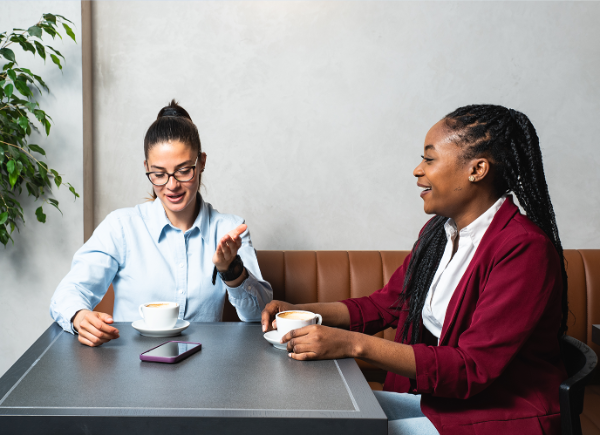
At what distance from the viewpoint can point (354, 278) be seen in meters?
2.21

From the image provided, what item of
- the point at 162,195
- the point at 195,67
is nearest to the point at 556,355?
the point at 162,195

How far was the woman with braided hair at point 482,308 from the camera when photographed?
1.03 m

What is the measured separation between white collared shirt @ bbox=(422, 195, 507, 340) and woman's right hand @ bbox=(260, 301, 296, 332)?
41 cm

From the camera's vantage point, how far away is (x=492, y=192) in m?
1.24

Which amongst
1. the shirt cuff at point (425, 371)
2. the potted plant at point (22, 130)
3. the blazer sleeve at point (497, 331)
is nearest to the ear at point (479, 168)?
the blazer sleeve at point (497, 331)

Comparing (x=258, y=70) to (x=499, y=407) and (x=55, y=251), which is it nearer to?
(x=55, y=251)

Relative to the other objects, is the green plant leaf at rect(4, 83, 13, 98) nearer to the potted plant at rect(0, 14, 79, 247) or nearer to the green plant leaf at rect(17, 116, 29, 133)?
the potted plant at rect(0, 14, 79, 247)

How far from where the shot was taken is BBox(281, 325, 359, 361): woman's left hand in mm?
1037

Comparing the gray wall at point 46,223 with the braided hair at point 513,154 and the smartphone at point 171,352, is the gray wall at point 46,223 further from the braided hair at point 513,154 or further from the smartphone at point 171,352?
the braided hair at point 513,154

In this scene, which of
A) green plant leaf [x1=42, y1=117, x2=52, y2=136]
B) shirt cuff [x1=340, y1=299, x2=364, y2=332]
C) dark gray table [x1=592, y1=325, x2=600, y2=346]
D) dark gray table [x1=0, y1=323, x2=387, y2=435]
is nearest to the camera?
dark gray table [x1=0, y1=323, x2=387, y2=435]

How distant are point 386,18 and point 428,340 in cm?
172

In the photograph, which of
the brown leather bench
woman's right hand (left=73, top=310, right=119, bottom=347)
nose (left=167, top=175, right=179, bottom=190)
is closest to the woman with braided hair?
woman's right hand (left=73, top=310, right=119, bottom=347)

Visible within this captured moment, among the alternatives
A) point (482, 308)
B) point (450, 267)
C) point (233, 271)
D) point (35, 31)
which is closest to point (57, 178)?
point (35, 31)

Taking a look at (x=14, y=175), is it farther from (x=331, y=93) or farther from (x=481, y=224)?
(x=481, y=224)
